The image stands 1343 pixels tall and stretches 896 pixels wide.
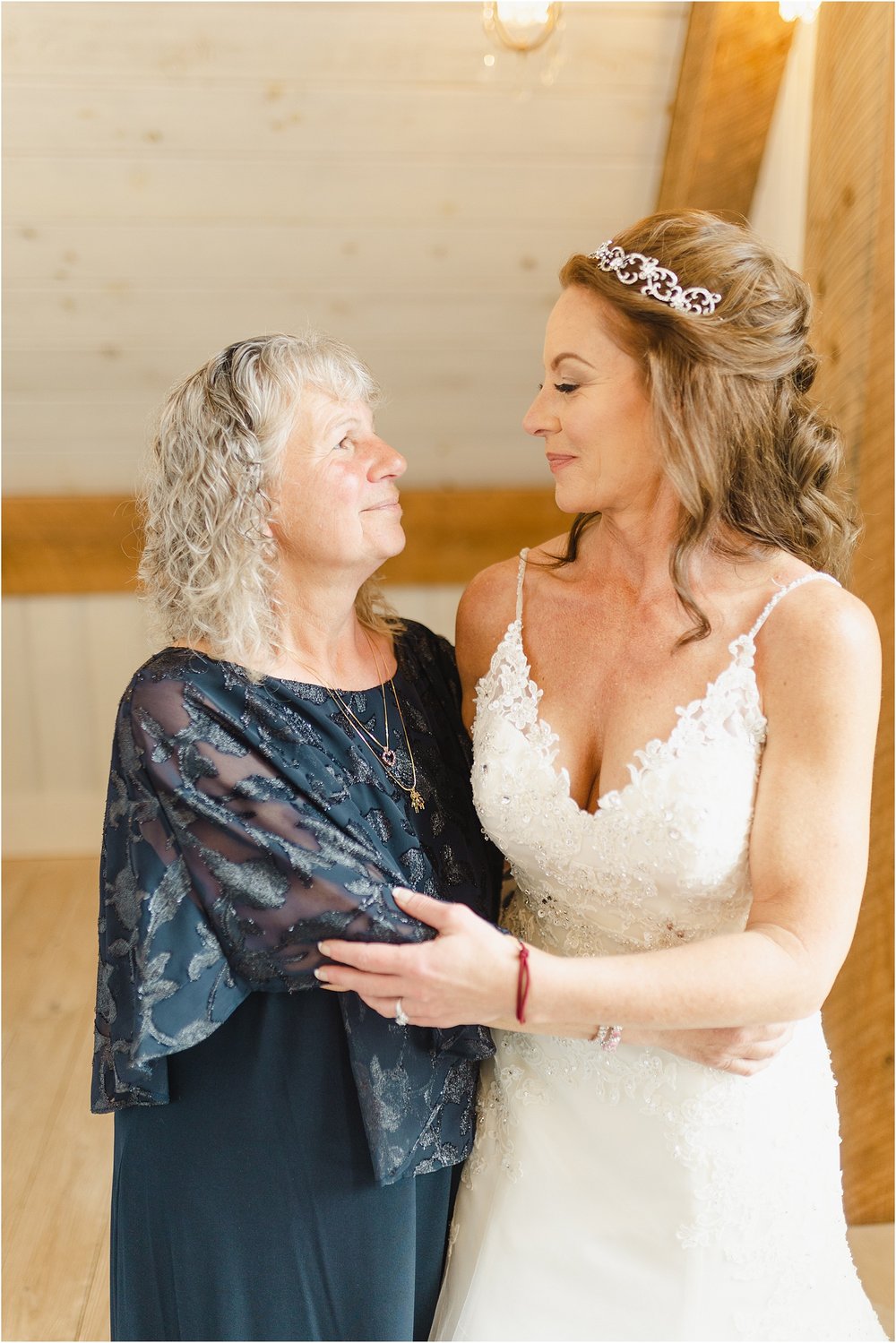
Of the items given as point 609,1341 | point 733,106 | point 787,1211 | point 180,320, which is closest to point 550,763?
point 787,1211

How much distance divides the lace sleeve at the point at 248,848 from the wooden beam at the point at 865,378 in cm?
116

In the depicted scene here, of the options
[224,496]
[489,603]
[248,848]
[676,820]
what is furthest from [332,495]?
[676,820]

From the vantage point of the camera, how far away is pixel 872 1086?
2332 mm

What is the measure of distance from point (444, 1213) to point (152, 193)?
7.65 ft

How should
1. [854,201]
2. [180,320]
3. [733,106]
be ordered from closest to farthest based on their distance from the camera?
[854,201] < [733,106] < [180,320]

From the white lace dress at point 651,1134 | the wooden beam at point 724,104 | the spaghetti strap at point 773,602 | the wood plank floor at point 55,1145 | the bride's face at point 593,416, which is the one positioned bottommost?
the wood plank floor at point 55,1145

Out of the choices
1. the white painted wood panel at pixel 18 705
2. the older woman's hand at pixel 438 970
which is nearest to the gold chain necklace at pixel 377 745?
the older woman's hand at pixel 438 970

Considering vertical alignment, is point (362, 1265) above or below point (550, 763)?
below

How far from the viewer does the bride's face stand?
1.58m

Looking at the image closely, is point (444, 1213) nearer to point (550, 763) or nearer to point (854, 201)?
point (550, 763)

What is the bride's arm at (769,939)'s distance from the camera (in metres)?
1.36

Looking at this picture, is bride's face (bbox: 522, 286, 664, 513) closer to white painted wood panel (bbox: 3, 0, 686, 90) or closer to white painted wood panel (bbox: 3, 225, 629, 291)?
white painted wood panel (bbox: 3, 0, 686, 90)

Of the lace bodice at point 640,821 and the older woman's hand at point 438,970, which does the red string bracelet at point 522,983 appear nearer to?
the older woman's hand at point 438,970

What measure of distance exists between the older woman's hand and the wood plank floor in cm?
132
